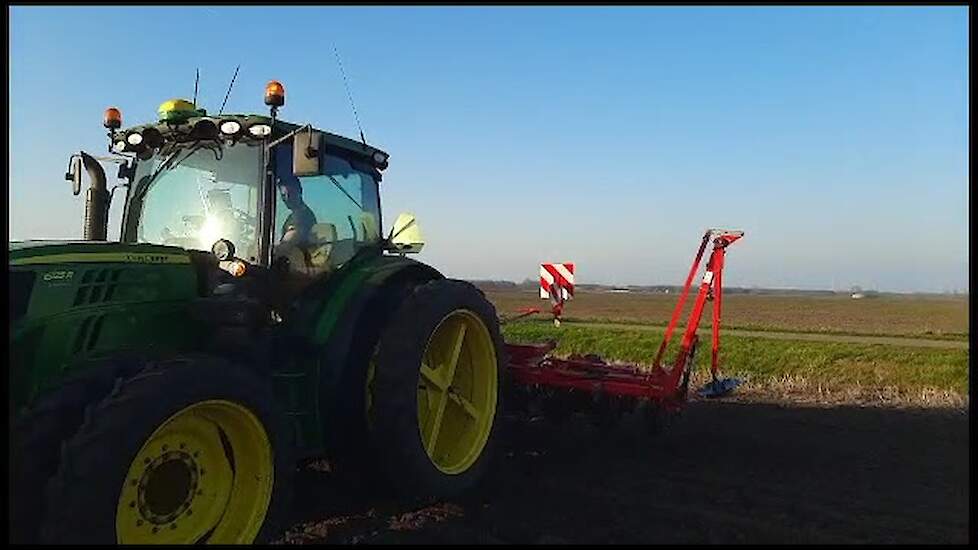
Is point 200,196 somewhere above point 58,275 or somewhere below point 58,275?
above

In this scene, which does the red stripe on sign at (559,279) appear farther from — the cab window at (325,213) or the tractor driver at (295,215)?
the tractor driver at (295,215)

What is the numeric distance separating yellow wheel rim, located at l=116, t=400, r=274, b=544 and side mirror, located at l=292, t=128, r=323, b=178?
4.34 ft

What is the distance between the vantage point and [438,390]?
17.5 feet

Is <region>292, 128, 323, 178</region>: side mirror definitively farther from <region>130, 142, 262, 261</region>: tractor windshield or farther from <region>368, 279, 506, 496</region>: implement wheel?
<region>368, 279, 506, 496</region>: implement wheel

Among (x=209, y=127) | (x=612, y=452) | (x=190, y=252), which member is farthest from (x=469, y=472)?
(x=209, y=127)

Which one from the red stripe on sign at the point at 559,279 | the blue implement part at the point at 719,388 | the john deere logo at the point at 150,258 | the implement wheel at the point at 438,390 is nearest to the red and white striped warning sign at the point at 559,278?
the red stripe on sign at the point at 559,279

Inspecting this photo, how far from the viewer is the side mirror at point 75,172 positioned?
5477 mm

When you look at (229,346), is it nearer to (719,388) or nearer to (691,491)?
(691,491)

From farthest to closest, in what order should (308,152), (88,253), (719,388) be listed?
(719,388)
(308,152)
(88,253)

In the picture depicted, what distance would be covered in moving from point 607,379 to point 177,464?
368cm

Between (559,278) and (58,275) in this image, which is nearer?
(58,275)

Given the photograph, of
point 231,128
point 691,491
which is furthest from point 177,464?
point 691,491

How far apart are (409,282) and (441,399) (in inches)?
29.7

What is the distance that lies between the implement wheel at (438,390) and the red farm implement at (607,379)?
0.76 metres
